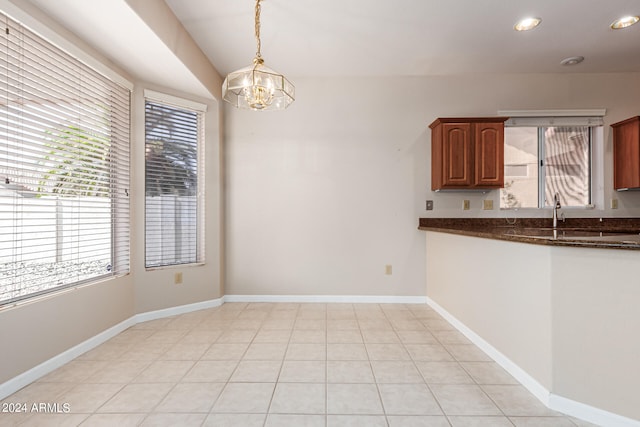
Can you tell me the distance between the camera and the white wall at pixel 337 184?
3707 mm

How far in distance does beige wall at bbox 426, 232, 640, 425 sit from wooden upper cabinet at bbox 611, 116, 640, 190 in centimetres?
253

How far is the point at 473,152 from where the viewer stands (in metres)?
3.31

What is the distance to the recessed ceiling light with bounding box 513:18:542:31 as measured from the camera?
2.64m

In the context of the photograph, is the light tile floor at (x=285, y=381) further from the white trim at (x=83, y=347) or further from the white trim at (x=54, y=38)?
the white trim at (x=54, y=38)

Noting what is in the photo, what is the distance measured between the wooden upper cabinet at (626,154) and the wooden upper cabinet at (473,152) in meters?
1.42

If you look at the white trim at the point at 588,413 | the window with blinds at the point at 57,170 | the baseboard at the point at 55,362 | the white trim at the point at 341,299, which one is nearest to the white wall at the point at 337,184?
the white trim at the point at 341,299

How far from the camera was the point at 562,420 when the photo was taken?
1.59 meters

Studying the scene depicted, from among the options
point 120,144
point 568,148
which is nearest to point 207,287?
point 120,144

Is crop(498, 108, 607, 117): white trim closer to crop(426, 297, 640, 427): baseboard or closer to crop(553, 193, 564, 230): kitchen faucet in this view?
crop(553, 193, 564, 230): kitchen faucet

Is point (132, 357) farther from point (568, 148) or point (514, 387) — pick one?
point (568, 148)

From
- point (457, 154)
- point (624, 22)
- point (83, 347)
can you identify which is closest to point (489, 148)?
point (457, 154)

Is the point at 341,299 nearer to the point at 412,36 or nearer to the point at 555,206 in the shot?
the point at 555,206

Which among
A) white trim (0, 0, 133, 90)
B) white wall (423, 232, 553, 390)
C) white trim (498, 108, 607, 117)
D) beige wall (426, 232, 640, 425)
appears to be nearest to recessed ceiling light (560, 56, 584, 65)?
white trim (498, 108, 607, 117)

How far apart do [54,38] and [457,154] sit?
3613 millimetres
